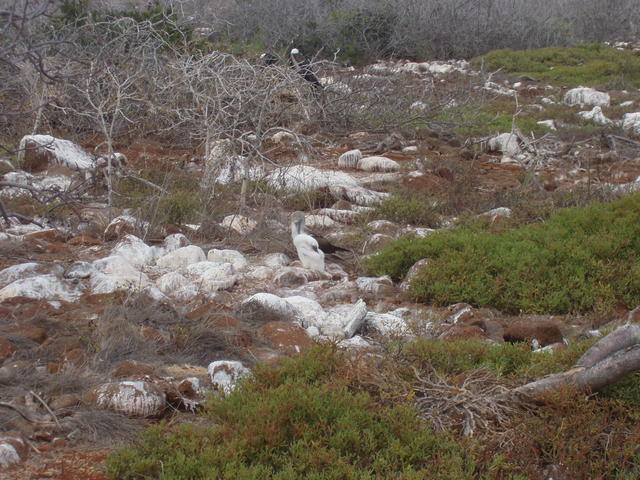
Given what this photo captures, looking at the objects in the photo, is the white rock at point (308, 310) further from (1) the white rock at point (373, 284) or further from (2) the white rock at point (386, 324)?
(1) the white rock at point (373, 284)

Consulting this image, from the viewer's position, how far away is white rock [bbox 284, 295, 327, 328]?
4.68 meters

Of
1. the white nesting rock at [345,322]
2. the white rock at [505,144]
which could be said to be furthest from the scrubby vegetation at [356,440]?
the white rock at [505,144]

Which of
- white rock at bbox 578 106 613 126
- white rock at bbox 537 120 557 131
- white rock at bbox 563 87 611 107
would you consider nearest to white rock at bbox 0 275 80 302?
white rock at bbox 537 120 557 131

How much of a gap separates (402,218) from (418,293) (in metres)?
1.97

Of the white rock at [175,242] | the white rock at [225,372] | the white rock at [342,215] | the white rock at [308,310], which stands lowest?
the white rock at [342,215]

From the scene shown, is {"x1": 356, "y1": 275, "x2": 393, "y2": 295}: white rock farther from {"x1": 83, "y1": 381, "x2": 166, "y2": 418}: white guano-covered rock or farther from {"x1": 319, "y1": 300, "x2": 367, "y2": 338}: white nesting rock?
{"x1": 83, "y1": 381, "x2": 166, "y2": 418}: white guano-covered rock

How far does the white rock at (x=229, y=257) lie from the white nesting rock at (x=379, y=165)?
146 inches

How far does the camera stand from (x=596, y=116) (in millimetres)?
12711

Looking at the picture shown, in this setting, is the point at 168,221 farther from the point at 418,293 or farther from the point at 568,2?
the point at 568,2

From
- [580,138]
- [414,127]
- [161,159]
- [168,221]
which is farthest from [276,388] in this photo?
[580,138]

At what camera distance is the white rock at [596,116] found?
1252 cm

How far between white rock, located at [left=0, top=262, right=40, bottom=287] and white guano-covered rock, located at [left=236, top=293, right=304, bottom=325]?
59.3 inches

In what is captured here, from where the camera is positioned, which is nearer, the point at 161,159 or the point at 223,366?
the point at 223,366

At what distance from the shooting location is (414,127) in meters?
11.3
